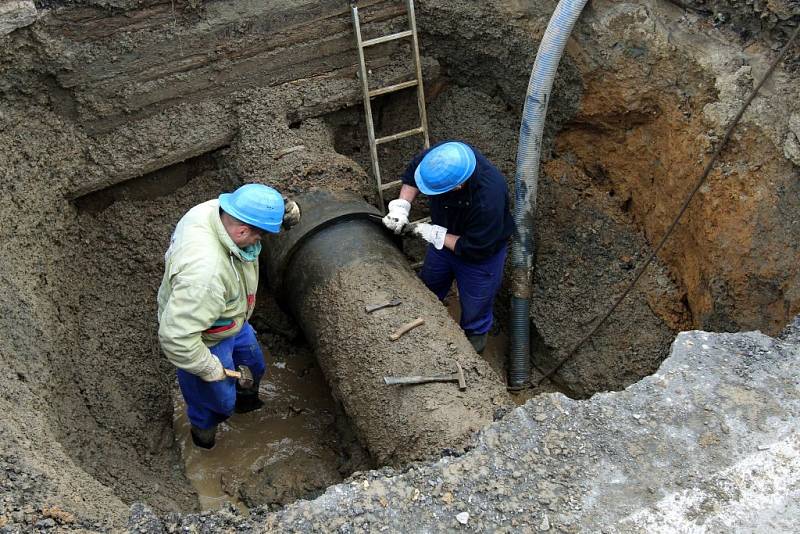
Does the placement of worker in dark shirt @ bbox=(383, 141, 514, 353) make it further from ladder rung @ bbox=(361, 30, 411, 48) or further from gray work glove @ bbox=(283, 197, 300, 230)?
ladder rung @ bbox=(361, 30, 411, 48)

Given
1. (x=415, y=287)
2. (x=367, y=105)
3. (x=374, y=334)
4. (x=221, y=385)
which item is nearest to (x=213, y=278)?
(x=221, y=385)

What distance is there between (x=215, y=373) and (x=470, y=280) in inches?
80.1

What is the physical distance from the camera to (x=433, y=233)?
16.2ft

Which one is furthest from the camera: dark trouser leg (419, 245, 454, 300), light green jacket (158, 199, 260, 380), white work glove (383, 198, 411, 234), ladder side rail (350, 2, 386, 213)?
ladder side rail (350, 2, 386, 213)

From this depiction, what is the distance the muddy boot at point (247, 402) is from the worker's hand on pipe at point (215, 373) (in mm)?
870

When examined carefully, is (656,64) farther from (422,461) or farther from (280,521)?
(280,521)

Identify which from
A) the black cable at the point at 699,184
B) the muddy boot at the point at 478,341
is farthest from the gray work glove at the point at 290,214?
the black cable at the point at 699,184

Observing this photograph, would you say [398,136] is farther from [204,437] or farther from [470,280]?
[204,437]

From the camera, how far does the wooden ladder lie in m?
5.48

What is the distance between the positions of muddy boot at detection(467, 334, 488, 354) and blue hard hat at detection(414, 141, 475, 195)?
1.51 metres

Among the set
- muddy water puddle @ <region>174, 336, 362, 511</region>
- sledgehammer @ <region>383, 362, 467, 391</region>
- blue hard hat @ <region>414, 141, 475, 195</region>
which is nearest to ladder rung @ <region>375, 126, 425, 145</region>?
blue hard hat @ <region>414, 141, 475, 195</region>

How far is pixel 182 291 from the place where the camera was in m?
3.58

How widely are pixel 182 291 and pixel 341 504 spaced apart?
1.33 meters

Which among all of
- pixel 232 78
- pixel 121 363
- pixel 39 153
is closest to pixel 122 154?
pixel 39 153
